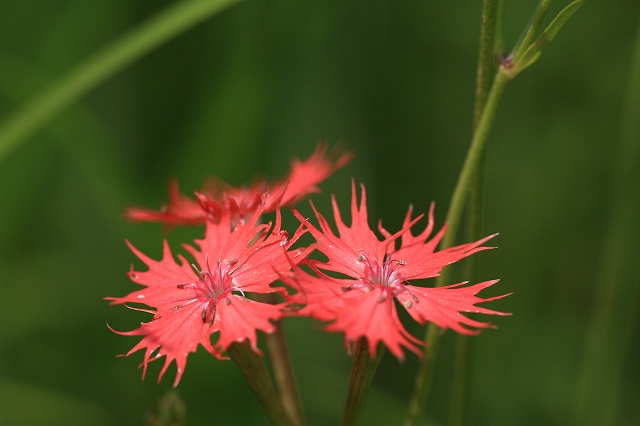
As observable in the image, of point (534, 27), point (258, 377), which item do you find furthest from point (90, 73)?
point (534, 27)

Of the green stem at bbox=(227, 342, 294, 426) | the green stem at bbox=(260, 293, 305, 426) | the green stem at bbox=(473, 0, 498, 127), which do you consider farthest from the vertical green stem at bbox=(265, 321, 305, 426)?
the green stem at bbox=(473, 0, 498, 127)

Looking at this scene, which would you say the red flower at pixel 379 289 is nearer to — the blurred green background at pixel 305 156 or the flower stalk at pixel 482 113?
the flower stalk at pixel 482 113

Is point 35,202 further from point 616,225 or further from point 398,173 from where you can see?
point 616,225

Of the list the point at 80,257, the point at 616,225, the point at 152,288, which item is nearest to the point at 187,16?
the point at 152,288

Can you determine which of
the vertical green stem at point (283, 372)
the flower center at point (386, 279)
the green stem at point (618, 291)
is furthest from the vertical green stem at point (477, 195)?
the green stem at point (618, 291)

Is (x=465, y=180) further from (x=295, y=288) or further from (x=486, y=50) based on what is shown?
(x=295, y=288)

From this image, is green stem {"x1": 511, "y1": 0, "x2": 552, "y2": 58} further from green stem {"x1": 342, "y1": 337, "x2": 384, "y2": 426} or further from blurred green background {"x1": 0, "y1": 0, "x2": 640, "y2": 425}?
blurred green background {"x1": 0, "y1": 0, "x2": 640, "y2": 425}

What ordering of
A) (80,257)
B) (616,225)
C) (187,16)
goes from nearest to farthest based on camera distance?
(187,16), (616,225), (80,257)
